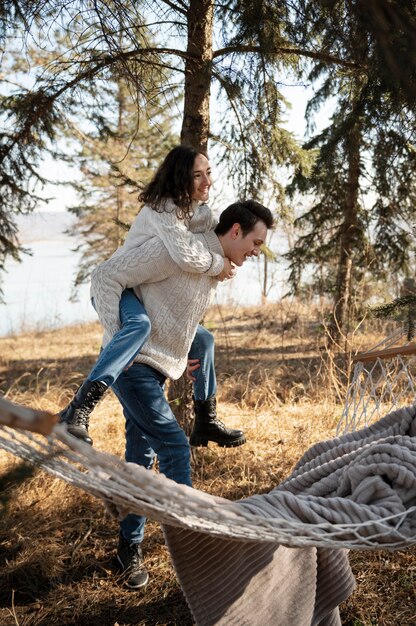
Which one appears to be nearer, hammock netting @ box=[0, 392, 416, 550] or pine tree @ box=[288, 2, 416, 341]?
hammock netting @ box=[0, 392, 416, 550]

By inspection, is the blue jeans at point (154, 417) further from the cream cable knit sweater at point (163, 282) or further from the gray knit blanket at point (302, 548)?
the gray knit blanket at point (302, 548)

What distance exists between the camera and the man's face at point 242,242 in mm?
2152

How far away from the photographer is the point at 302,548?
1.51 metres

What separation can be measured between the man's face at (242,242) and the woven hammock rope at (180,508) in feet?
3.22

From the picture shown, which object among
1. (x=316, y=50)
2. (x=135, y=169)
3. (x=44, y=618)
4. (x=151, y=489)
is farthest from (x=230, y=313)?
(x=151, y=489)

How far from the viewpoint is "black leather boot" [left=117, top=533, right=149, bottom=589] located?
2256mm

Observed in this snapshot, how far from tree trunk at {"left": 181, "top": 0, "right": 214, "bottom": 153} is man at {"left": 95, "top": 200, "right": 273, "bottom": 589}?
2.85ft

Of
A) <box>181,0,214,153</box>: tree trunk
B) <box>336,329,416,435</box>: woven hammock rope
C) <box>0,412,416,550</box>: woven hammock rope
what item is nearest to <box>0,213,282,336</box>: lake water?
<box>336,329,416,435</box>: woven hammock rope

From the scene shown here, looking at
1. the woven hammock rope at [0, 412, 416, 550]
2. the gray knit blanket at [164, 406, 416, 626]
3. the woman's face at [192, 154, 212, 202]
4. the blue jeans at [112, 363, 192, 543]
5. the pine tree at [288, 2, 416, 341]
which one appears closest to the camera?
the woven hammock rope at [0, 412, 416, 550]

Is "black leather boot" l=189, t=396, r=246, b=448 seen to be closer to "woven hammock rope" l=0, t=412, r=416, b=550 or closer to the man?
the man

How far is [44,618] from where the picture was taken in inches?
83.9

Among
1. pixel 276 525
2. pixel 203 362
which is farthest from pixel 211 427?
pixel 276 525

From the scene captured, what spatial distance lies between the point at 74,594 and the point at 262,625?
94cm

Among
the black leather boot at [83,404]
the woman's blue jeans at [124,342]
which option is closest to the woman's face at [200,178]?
the woman's blue jeans at [124,342]
